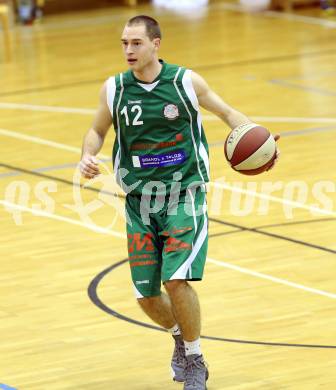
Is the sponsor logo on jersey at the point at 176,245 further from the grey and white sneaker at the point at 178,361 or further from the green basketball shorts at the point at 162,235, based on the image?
the grey and white sneaker at the point at 178,361

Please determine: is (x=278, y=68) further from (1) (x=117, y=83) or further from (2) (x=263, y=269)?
(1) (x=117, y=83)

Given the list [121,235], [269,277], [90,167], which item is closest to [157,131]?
[90,167]

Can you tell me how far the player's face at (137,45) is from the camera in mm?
7000

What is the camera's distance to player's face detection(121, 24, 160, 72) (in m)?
7.00

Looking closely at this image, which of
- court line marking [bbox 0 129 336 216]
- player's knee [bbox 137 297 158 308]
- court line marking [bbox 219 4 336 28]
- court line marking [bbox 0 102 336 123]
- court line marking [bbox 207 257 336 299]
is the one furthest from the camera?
court line marking [bbox 219 4 336 28]

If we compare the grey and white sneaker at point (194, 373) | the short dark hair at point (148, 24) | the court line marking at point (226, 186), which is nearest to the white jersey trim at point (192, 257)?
the grey and white sneaker at point (194, 373)

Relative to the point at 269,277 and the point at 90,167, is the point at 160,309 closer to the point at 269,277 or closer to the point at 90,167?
the point at 90,167

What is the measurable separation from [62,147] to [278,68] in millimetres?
5810

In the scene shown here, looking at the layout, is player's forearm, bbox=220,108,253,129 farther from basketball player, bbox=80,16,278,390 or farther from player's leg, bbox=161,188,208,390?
player's leg, bbox=161,188,208,390

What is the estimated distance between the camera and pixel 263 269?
31.8 ft

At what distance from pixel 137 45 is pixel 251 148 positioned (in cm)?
97

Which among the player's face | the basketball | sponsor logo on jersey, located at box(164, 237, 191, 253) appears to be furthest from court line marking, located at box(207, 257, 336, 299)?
the player's face

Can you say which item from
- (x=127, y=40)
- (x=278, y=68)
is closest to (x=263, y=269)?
(x=127, y=40)

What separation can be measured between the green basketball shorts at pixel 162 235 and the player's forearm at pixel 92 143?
0.38 meters
